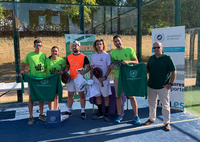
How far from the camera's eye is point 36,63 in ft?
13.1

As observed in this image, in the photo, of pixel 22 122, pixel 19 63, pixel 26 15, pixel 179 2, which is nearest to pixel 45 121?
pixel 22 122

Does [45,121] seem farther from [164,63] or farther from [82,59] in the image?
[164,63]

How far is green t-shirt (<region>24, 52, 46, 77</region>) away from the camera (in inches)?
157

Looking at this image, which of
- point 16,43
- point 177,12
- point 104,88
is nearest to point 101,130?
point 104,88

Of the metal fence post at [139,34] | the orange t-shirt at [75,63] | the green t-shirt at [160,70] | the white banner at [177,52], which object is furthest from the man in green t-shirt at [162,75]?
the metal fence post at [139,34]

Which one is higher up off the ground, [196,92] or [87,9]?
[87,9]

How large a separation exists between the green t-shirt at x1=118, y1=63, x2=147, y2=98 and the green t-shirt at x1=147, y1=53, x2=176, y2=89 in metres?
0.23

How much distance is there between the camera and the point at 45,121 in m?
4.24

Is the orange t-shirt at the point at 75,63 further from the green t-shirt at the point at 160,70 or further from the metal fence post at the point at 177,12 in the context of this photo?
the metal fence post at the point at 177,12

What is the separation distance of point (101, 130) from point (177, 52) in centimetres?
272

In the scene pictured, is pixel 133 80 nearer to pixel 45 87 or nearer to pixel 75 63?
pixel 75 63

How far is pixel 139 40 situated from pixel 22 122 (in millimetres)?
4623

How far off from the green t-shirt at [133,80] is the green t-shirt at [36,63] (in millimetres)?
1754

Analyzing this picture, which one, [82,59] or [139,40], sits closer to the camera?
[82,59]
